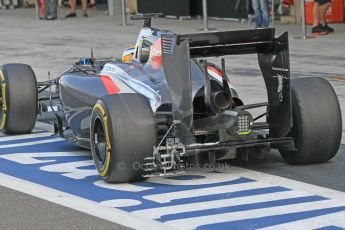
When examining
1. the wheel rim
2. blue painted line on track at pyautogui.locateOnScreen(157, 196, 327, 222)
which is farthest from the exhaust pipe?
blue painted line on track at pyautogui.locateOnScreen(157, 196, 327, 222)

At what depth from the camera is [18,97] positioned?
11.5 m

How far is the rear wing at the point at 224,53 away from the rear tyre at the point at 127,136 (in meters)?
0.37

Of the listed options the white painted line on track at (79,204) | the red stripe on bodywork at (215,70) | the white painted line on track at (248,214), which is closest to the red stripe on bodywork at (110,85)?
the red stripe on bodywork at (215,70)

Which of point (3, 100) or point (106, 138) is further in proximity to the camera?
point (3, 100)

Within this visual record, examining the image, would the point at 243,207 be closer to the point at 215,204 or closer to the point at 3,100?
the point at 215,204

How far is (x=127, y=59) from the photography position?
11328 millimetres

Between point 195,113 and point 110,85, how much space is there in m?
1.07

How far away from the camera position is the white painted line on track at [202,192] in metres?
8.68

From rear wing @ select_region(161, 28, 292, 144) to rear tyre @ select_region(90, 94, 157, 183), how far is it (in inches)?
14.7

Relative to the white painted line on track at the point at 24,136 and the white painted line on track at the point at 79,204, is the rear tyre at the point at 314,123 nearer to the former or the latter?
the white painted line on track at the point at 79,204

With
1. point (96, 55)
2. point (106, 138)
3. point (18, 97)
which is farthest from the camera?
point (96, 55)

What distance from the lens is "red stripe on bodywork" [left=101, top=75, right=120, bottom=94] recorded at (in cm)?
1021

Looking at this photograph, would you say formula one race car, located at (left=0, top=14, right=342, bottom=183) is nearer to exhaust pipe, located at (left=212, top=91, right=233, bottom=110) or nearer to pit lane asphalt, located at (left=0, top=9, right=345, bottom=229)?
exhaust pipe, located at (left=212, top=91, right=233, bottom=110)

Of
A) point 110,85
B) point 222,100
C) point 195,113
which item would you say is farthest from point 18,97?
point 222,100
